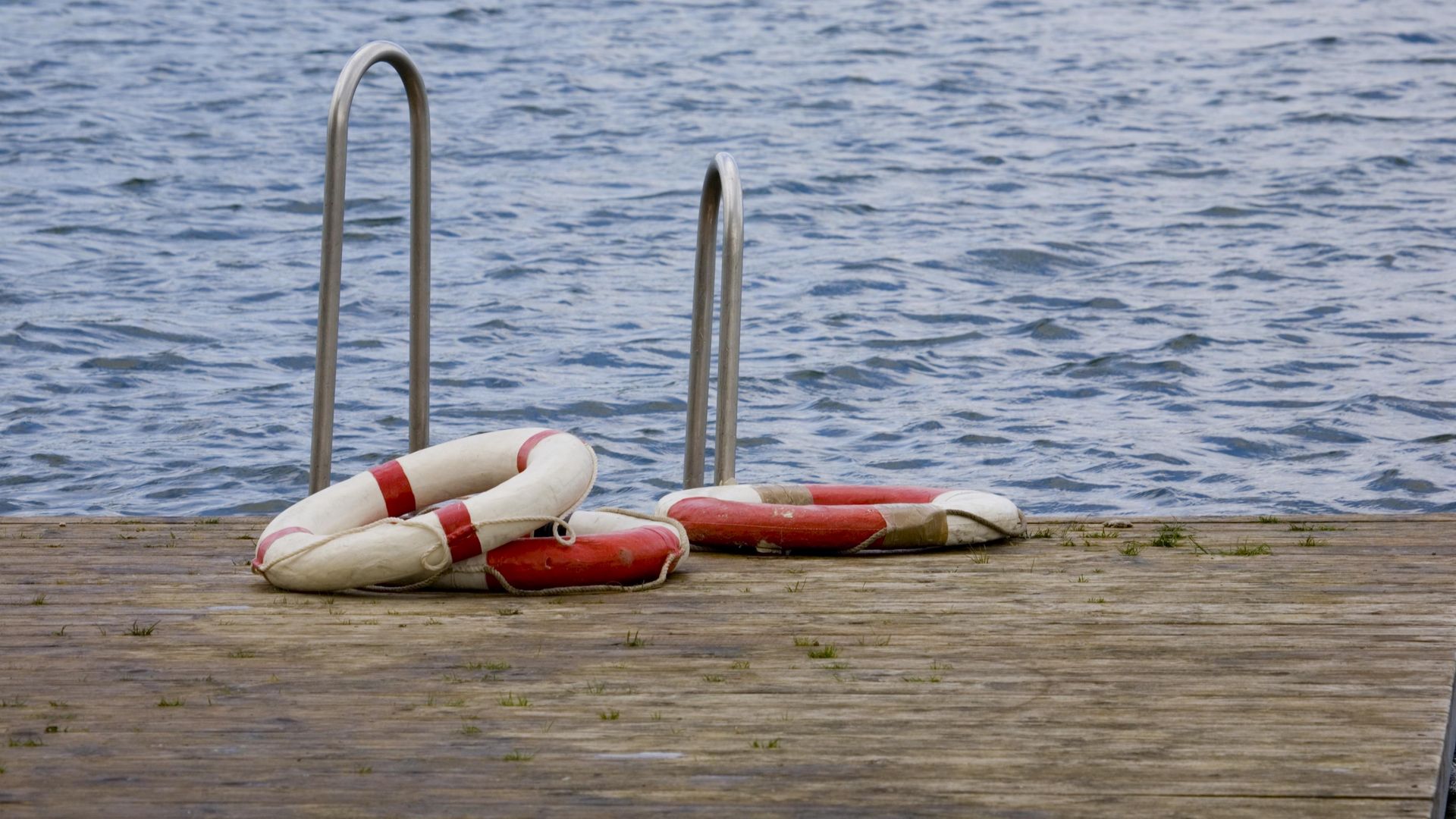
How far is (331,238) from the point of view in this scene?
428cm

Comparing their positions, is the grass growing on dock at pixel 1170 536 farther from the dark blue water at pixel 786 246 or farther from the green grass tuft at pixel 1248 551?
the dark blue water at pixel 786 246

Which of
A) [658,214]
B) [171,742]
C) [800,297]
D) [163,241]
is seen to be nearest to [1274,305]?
[800,297]

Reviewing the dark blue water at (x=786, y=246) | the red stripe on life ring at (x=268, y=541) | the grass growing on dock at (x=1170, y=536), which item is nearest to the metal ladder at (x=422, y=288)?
the red stripe on life ring at (x=268, y=541)

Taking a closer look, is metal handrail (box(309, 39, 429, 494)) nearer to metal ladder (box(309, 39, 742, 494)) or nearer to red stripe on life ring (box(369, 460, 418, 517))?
metal ladder (box(309, 39, 742, 494))

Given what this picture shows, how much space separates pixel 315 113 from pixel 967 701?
57.5 feet

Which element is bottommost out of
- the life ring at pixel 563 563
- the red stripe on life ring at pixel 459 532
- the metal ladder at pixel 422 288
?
the life ring at pixel 563 563

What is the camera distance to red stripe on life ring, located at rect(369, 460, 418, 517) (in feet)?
13.6

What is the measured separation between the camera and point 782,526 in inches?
162

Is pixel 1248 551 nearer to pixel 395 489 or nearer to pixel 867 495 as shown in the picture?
pixel 867 495

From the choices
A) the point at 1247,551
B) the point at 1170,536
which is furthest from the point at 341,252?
the point at 1247,551

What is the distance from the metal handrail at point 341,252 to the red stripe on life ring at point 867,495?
1.05m

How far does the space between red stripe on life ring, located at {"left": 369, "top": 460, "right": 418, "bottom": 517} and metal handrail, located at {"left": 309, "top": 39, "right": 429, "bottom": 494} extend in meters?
0.21

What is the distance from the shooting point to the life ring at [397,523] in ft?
12.2

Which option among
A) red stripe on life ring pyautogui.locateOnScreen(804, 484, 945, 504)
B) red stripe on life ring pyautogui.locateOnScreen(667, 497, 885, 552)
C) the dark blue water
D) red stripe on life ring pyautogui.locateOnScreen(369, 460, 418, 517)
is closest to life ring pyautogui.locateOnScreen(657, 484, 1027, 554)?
red stripe on life ring pyautogui.locateOnScreen(667, 497, 885, 552)
